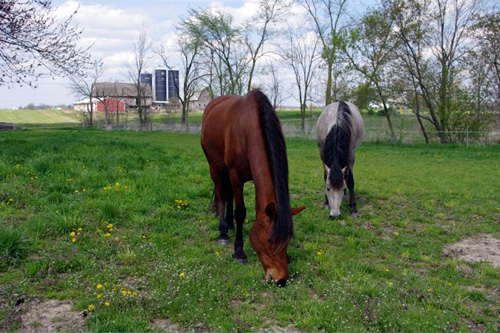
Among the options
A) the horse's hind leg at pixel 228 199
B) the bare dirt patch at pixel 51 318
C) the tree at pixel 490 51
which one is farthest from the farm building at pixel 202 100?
the bare dirt patch at pixel 51 318

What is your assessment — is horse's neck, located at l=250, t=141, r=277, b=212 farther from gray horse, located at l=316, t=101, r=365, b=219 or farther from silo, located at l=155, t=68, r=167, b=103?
silo, located at l=155, t=68, r=167, b=103

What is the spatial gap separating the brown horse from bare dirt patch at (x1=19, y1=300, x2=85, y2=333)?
5.86 feet

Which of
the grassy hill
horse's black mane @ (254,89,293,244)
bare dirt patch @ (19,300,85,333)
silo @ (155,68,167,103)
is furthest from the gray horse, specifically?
silo @ (155,68,167,103)

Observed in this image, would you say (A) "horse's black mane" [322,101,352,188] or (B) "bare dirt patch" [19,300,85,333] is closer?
(B) "bare dirt patch" [19,300,85,333]

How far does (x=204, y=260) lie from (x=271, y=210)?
124 cm

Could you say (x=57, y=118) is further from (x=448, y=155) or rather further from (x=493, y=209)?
(x=493, y=209)

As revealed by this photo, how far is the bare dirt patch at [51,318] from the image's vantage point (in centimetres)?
298

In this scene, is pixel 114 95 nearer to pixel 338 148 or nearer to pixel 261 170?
pixel 338 148

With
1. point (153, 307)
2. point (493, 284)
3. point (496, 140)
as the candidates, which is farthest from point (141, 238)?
point (496, 140)

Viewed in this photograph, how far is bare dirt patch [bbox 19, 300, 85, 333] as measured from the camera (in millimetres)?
2982

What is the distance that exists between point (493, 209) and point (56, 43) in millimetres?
12246

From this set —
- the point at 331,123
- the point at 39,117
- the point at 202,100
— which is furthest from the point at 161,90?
the point at 331,123

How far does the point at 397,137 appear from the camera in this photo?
24.3m

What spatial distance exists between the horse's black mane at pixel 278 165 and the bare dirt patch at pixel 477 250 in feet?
8.78
